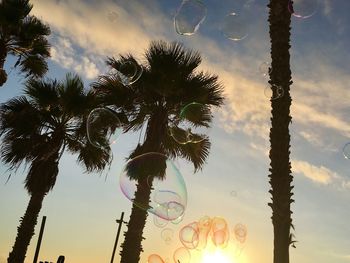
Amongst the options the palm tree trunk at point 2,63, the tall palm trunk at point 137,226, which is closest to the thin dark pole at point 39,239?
the tall palm trunk at point 137,226

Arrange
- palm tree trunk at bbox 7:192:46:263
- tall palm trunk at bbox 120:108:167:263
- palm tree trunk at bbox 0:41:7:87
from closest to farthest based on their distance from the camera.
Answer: tall palm trunk at bbox 120:108:167:263
palm tree trunk at bbox 7:192:46:263
palm tree trunk at bbox 0:41:7:87

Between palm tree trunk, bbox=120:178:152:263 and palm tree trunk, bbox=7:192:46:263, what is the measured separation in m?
4.28

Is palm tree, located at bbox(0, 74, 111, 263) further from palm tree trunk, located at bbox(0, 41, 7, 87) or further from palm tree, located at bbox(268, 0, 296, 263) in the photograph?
palm tree, located at bbox(268, 0, 296, 263)

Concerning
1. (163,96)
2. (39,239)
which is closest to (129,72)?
(163,96)

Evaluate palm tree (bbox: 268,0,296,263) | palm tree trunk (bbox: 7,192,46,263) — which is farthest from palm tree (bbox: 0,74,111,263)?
palm tree (bbox: 268,0,296,263)

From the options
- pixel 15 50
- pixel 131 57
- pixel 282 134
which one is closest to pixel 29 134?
pixel 15 50

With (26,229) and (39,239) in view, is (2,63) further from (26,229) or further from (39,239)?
(39,239)

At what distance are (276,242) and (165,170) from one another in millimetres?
4744

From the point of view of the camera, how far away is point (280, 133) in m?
7.98

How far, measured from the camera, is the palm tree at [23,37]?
14.7 m

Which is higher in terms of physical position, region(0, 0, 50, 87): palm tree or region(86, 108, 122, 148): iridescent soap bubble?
region(0, 0, 50, 87): palm tree

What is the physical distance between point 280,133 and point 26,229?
10281 mm

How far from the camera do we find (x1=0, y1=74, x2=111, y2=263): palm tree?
1449cm

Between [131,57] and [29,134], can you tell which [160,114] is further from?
[29,134]
